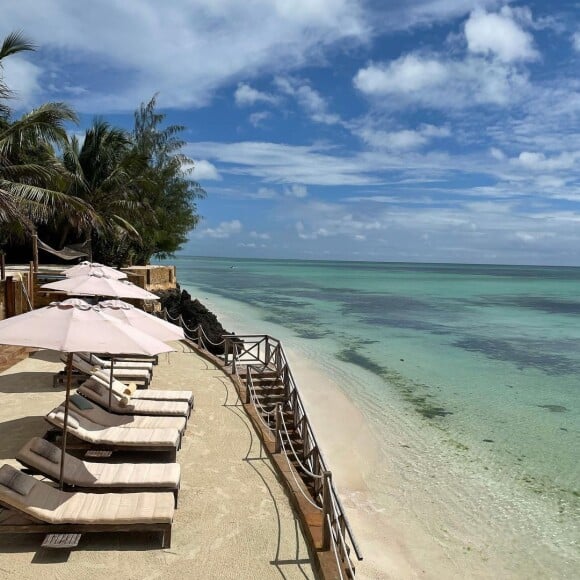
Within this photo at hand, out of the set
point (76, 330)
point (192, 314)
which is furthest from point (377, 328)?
point (76, 330)

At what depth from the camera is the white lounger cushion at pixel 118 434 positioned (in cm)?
616

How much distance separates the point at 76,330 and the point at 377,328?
2675 centimetres

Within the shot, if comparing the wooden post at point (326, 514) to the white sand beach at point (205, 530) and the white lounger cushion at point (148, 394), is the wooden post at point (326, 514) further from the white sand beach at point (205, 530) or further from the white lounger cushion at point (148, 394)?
the white lounger cushion at point (148, 394)

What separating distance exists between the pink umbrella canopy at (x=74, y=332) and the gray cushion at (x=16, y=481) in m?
1.34

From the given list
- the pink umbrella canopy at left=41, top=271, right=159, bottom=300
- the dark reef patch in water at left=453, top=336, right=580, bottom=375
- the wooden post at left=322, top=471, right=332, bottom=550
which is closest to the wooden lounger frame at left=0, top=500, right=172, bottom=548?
the wooden post at left=322, top=471, right=332, bottom=550

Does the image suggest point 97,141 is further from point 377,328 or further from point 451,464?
point 451,464

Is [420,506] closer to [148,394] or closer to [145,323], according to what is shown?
[148,394]

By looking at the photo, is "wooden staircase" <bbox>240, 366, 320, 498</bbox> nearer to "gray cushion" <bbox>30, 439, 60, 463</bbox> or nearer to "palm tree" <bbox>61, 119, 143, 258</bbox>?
"gray cushion" <bbox>30, 439, 60, 463</bbox>

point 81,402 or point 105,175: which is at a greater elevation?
point 105,175

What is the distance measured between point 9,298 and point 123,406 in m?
9.03

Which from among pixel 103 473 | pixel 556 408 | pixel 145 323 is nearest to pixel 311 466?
pixel 103 473

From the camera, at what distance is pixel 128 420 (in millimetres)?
7039

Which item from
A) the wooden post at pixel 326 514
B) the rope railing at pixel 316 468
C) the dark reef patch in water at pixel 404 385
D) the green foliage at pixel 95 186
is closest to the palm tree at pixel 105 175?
the green foliage at pixel 95 186

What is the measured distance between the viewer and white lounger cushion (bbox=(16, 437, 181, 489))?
509cm
